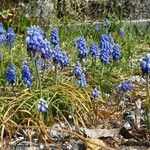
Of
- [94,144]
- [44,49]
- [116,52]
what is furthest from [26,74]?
[116,52]

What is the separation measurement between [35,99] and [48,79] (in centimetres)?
56

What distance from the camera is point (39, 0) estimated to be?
26.2 ft

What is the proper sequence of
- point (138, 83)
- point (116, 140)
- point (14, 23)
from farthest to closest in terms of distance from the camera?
point (14, 23) → point (138, 83) → point (116, 140)

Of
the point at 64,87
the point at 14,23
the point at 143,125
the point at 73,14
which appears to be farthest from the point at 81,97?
the point at 73,14

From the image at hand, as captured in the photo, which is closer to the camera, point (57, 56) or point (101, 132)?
point (101, 132)

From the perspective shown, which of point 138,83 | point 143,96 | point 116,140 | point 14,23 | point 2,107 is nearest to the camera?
point 116,140

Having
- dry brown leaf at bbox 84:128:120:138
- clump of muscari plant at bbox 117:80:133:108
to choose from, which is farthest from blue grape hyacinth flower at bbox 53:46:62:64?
dry brown leaf at bbox 84:128:120:138

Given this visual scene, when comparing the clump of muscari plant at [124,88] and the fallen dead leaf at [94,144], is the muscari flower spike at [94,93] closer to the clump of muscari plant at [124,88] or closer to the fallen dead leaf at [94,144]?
the clump of muscari plant at [124,88]

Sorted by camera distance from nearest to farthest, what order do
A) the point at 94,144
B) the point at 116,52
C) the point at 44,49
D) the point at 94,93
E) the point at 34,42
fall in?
the point at 94,144 → the point at 34,42 → the point at 44,49 → the point at 94,93 → the point at 116,52

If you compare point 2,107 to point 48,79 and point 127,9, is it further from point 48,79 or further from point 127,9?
point 127,9

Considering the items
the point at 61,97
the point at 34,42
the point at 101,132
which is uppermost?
the point at 34,42

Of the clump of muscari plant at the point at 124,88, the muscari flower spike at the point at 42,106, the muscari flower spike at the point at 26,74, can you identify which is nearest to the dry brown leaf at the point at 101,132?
the muscari flower spike at the point at 42,106

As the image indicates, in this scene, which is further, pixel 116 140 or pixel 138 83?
pixel 138 83

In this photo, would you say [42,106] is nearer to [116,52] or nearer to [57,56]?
[57,56]
